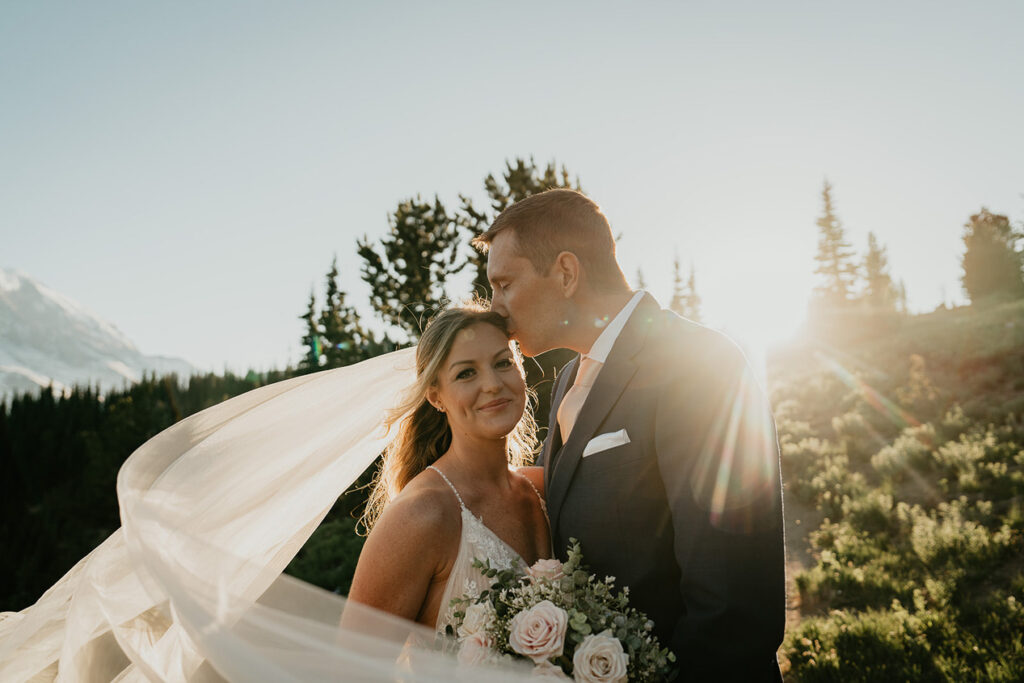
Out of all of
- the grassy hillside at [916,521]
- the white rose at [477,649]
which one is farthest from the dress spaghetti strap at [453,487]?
the grassy hillside at [916,521]

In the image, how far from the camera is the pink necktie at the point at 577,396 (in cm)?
355

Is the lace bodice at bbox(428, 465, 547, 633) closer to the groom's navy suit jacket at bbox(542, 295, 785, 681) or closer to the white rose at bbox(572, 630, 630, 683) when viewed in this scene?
the groom's navy suit jacket at bbox(542, 295, 785, 681)

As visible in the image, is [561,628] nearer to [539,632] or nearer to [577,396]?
[539,632]

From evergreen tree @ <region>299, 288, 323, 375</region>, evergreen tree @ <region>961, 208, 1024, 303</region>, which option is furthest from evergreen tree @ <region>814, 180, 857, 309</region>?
evergreen tree @ <region>299, 288, 323, 375</region>

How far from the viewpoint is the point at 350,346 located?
19453mm

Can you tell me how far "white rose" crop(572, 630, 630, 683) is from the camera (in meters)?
2.10

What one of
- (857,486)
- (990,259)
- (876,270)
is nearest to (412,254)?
(857,486)

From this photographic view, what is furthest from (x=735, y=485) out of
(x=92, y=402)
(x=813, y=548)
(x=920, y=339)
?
(x=92, y=402)

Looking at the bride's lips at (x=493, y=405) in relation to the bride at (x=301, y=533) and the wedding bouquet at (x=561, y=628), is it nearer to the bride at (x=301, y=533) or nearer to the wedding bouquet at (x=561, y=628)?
the bride at (x=301, y=533)

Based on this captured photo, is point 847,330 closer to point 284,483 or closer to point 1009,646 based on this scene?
point 1009,646

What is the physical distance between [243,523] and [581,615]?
196cm

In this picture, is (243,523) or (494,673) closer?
(494,673)

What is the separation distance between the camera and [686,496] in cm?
255

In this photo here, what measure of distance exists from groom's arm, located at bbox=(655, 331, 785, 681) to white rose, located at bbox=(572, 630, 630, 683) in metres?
0.43
